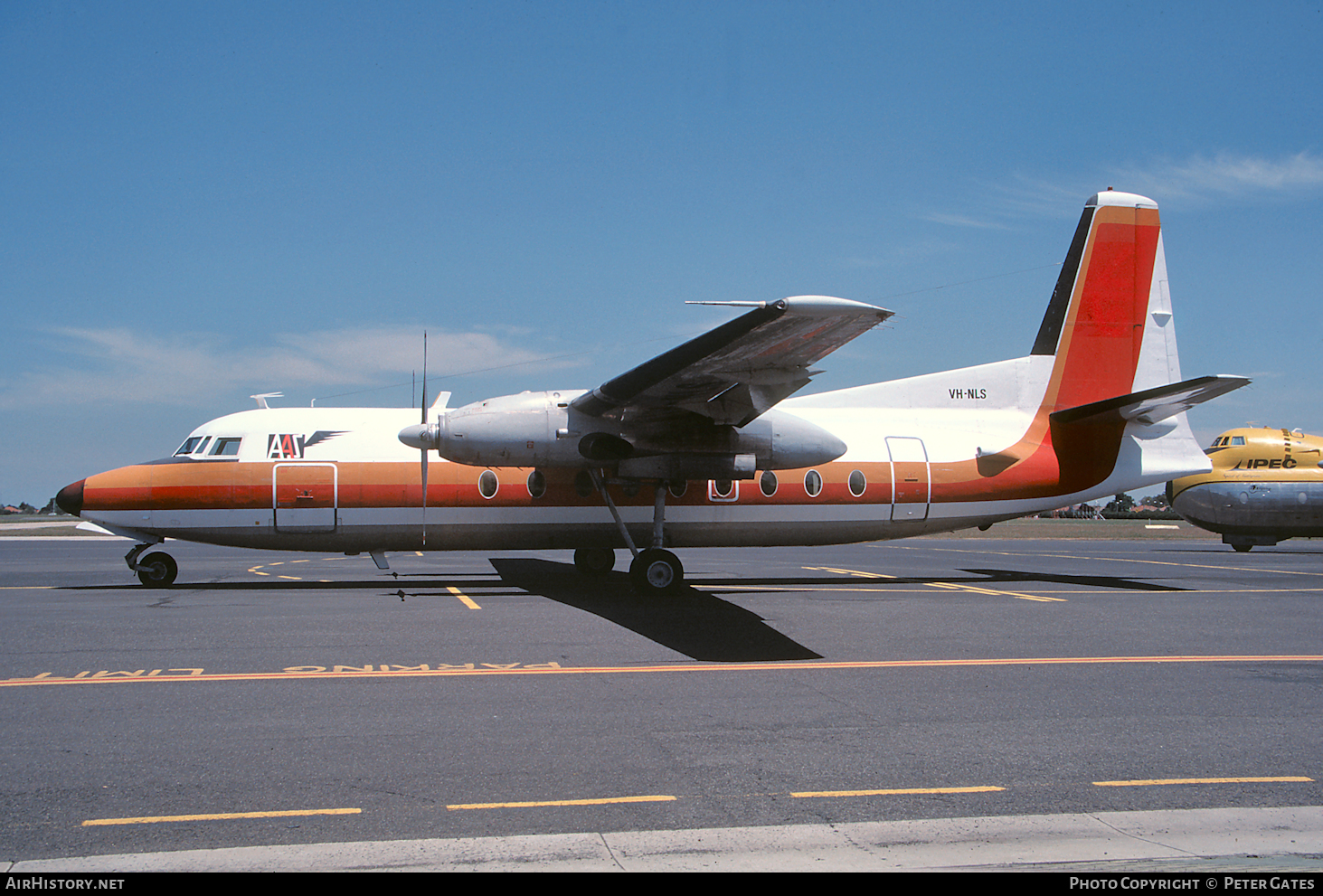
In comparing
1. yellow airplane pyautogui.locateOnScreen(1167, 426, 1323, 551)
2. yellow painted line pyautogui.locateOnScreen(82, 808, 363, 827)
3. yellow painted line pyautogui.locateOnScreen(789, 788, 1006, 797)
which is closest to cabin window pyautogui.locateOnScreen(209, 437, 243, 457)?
yellow painted line pyautogui.locateOnScreen(82, 808, 363, 827)

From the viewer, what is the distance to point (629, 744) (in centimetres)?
661

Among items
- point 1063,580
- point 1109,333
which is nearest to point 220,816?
point 1063,580

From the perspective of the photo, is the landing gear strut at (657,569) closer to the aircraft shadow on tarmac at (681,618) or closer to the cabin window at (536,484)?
the aircraft shadow on tarmac at (681,618)

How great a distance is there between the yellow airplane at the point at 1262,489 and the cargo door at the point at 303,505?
96.4ft

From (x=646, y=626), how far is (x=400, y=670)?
4.13 metres

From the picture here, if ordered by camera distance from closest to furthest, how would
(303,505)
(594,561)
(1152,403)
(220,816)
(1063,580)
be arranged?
(220,816) → (303,505) → (1152,403) → (594,561) → (1063,580)

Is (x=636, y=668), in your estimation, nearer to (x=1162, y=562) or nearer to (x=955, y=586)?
(x=955, y=586)

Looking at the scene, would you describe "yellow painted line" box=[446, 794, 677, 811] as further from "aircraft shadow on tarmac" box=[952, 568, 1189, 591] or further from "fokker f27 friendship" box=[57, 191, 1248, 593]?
"aircraft shadow on tarmac" box=[952, 568, 1189, 591]

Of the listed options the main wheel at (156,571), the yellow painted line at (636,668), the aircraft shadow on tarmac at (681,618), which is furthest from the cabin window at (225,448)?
the yellow painted line at (636,668)

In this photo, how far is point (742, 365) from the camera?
13.3 m

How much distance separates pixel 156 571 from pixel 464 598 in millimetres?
6623

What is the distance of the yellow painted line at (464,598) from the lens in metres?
14.5
